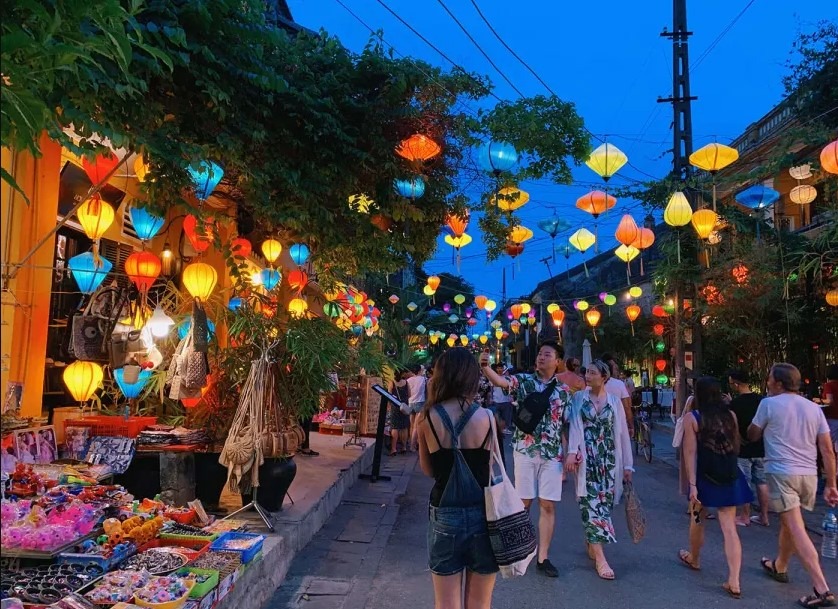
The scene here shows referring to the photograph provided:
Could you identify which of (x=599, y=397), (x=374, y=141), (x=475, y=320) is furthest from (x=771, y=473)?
(x=475, y=320)

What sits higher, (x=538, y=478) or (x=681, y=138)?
(x=681, y=138)

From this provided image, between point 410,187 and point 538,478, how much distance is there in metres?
3.76

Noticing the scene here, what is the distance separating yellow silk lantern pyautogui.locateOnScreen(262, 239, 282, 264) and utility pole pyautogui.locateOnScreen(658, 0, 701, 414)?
A: 889 cm

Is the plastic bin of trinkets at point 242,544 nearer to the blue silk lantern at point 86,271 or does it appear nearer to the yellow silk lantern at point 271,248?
the blue silk lantern at point 86,271

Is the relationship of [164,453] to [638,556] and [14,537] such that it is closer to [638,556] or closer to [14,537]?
[14,537]

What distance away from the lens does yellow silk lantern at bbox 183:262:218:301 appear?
7.01 m

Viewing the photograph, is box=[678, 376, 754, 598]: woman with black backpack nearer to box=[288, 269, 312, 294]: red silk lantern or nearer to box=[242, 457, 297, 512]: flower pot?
box=[242, 457, 297, 512]: flower pot

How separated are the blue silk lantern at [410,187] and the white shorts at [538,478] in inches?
136

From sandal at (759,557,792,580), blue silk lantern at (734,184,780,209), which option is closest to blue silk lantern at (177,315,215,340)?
sandal at (759,557,792,580)

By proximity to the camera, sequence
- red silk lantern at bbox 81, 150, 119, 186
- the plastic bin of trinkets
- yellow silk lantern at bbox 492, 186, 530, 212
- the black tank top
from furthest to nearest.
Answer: yellow silk lantern at bbox 492, 186, 530, 212 → red silk lantern at bbox 81, 150, 119, 186 → the plastic bin of trinkets → the black tank top

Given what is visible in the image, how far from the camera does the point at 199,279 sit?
7.05m

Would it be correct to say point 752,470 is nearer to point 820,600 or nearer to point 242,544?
point 820,600

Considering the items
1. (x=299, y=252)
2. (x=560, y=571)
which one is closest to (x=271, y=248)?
(x=299, y=252)

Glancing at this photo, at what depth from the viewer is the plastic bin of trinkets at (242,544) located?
4.70 metres
